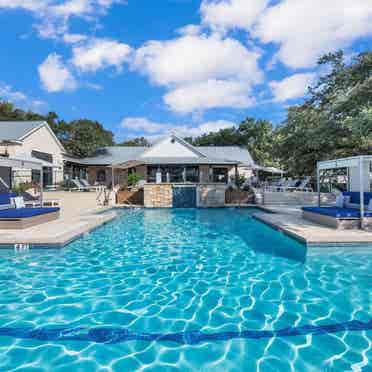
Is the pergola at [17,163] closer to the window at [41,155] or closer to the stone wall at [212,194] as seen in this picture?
the window at [41,155]

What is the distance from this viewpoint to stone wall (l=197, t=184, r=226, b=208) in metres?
20.5

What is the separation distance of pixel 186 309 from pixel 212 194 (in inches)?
632

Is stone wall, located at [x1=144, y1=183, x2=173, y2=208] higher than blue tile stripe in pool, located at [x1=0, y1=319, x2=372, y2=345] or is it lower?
higher

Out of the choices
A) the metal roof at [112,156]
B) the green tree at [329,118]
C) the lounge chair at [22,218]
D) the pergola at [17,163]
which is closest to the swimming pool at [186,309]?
the lounge chair at [22,218]

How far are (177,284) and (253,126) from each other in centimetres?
4466

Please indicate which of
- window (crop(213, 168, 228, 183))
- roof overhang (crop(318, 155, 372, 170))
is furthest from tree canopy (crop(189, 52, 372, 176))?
window (crop(213, 168, 228, 183))

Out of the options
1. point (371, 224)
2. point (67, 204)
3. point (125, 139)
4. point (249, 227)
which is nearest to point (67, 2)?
point (67, 204)

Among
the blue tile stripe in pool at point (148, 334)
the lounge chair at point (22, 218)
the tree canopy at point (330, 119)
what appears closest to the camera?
the blue tile stripe in pool at point (148, 334)

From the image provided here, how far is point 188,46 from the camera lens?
1496cm

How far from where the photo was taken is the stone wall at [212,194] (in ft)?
67.3

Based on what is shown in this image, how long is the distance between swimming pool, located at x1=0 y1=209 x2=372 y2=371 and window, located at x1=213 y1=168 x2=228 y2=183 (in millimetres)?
17973

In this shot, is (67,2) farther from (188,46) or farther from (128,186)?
(128,186)

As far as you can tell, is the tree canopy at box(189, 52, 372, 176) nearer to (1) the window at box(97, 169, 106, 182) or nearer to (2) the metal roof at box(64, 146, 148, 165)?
(2) the metal roof at box(64, 146, 148, 165)

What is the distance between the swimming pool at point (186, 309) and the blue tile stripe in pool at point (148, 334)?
0.05 feet
